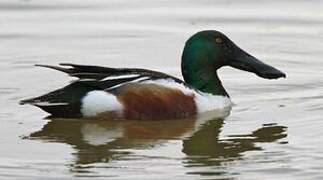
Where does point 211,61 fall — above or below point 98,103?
above

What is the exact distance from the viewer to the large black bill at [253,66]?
11.4 meters

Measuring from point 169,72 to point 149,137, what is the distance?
2.35m

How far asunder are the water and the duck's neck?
249 mm

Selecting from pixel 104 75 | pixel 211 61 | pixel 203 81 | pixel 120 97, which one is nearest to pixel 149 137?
pixel 120 97

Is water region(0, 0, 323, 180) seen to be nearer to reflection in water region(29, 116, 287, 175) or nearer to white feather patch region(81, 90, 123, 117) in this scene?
reflection in water region(29, 116, 287, 175)

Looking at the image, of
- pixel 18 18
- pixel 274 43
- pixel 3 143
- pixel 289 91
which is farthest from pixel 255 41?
pixel 3 143

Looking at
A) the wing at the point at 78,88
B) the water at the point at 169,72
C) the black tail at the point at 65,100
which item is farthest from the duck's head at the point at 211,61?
the black tail at the point at 65,100

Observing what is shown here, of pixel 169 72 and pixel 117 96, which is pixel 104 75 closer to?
pixel 117 96

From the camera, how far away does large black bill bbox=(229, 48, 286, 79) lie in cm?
1140

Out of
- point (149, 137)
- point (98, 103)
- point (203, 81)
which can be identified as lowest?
point (149, 137)

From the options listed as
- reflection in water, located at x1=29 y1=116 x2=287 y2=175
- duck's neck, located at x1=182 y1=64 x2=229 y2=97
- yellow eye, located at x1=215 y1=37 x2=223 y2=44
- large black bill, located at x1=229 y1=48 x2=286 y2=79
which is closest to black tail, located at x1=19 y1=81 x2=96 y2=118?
reflection in water, located at x1=29 y1=116 x2=287 y2=175

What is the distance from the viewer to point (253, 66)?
37.6ft

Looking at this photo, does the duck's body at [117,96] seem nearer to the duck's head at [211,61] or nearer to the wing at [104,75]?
the wing at [104,75]

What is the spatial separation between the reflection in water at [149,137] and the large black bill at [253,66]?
2.50ft
